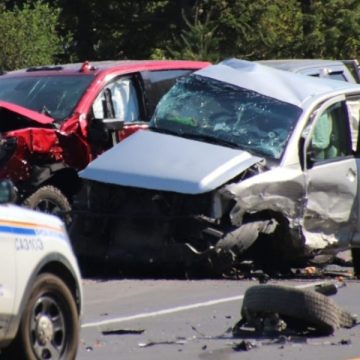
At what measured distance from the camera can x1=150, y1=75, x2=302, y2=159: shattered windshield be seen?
13969 mm

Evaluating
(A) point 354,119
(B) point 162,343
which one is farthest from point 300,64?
(B) point 162,343

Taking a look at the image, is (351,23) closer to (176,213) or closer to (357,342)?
(176,213)

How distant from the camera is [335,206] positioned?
561 inches

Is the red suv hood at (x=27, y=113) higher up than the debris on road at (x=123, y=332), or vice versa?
the red suv hood at (x=27, y=113)

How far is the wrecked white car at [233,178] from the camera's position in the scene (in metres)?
13.2

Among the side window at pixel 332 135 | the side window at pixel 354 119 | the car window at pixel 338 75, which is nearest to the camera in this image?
the side window at pixel 332 135

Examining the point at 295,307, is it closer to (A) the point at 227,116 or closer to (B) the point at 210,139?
(B) the point at 210,139

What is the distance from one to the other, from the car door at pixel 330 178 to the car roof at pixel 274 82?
0.26 metres

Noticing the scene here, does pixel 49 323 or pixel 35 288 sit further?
pixel 49 323

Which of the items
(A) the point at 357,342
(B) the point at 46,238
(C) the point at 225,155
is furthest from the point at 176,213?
(B) the point at 46,238

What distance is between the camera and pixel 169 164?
13359 millimetres

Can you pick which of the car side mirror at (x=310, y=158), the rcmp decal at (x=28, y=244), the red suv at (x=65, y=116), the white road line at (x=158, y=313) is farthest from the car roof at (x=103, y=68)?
the rcmp decal at (x=28, y=244)

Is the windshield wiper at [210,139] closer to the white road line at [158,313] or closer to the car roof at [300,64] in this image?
the white road line at [158,313]

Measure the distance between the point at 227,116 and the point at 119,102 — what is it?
2087 mm
